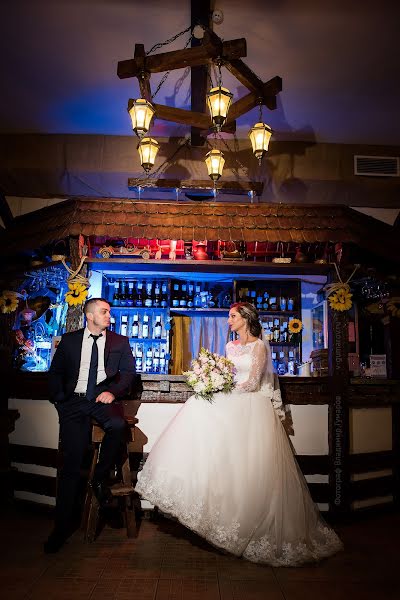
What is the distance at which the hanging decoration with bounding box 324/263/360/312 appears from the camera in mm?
5781

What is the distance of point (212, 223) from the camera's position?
6.16 meters

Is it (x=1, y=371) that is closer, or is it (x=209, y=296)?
(x=1, y=371)

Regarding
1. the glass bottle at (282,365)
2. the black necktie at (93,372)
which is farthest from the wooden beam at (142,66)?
the glass bottle at (282,365)

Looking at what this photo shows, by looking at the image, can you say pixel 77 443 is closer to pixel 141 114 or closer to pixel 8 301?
pixel 8 301

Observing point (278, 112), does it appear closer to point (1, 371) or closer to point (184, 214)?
point (184, 214)

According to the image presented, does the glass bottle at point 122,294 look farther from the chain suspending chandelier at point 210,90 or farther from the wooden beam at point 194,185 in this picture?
the chain suspending chandelier at point 210,90

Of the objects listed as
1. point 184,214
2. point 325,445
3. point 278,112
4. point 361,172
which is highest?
point 278,112

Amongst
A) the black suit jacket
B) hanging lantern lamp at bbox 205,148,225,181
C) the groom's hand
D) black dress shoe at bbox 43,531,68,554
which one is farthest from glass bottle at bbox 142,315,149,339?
black dress shoe at bbox 43,531,68,554

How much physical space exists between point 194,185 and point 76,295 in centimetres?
244

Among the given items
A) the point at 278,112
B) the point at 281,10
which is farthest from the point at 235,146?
the point at 281,10

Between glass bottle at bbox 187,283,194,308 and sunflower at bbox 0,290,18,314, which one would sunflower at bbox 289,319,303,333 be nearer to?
glass bottle at bbox 187,283,194,308

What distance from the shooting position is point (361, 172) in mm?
7848

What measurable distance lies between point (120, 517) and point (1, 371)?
2367 mm

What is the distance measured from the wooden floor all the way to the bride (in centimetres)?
20
